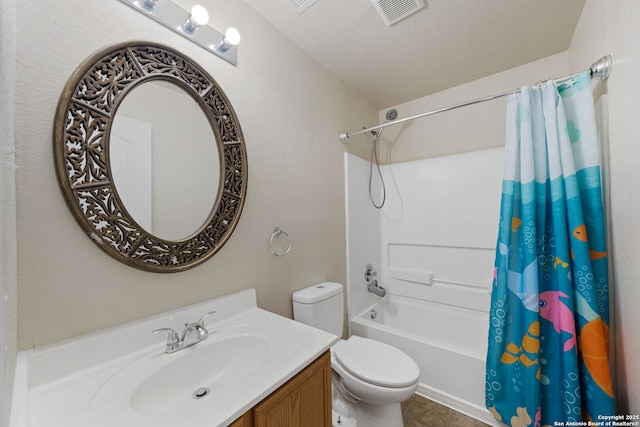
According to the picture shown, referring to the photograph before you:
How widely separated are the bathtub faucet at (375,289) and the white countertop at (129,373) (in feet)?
3.95

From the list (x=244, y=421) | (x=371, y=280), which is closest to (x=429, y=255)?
(x=371, y=280)

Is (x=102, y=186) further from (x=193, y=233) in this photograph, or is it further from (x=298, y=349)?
(x=298, y=349)

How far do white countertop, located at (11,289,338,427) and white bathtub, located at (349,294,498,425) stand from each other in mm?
1022

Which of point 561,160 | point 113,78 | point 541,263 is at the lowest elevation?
point 541,263

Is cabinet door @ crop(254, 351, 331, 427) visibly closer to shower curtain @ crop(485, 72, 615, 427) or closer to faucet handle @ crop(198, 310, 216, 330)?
faucet handle @ crop(198, 310, 216, 330)

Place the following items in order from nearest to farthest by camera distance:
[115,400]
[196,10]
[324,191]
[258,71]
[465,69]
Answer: [115,400]
[196,10]
[258,71]
[324,191]
[465,69]

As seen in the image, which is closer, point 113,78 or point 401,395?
Result: point 113,78

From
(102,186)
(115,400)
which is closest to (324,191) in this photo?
(102,186)

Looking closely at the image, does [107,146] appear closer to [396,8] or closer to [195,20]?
[195,20]

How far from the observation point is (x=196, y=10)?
1.00 metres

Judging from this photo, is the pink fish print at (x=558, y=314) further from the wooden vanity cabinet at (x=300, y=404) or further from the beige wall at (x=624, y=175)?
the wooden vanity cabinet at (x=300, y=404)

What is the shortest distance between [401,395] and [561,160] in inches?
52.4

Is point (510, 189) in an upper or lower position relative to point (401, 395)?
upper

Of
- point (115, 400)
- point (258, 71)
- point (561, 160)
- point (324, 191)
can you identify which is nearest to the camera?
point (115, 400)
